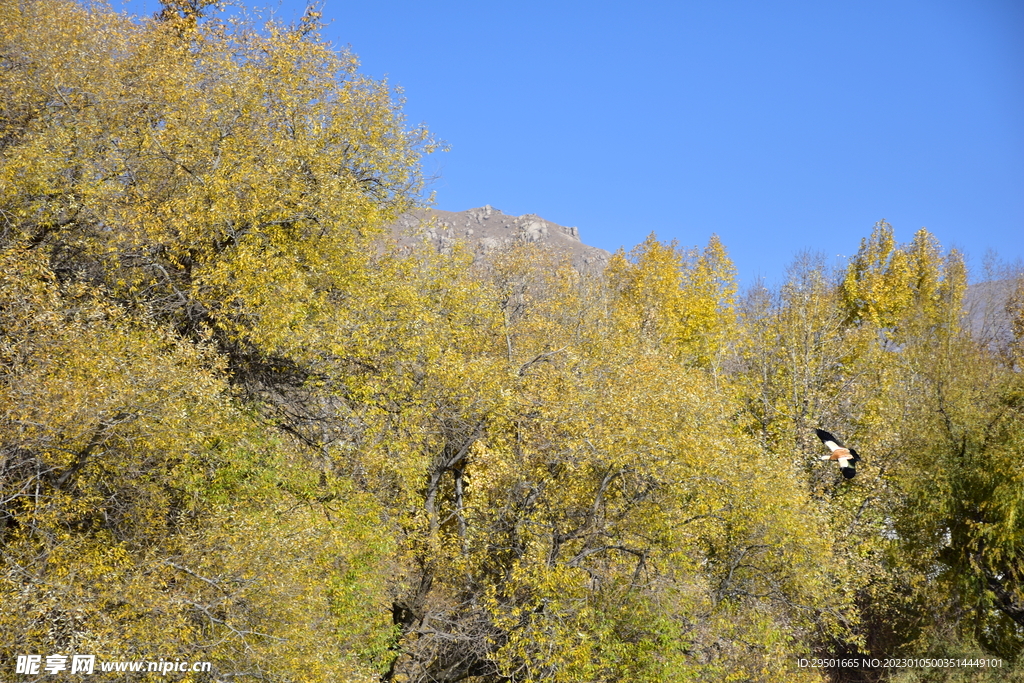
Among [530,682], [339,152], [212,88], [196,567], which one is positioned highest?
[212,88]

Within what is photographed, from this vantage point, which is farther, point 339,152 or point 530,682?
point 339,152

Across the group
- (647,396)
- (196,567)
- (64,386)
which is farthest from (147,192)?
(647,396)

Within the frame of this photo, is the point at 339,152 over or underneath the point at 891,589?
over

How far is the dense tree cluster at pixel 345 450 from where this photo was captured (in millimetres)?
15008

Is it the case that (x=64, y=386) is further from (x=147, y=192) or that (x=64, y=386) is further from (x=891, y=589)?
(x=891, y=589)

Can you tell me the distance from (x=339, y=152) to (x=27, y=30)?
961cm

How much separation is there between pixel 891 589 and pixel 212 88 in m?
29.4

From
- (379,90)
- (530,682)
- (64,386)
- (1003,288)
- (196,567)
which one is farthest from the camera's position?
(1003,288)

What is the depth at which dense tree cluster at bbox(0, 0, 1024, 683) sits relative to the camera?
15.0 metres

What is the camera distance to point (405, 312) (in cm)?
2542

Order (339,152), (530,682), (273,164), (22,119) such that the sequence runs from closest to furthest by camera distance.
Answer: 1. (530,682)
2. (22,119)
3. (273,164)
4. (339,152)

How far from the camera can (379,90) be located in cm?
2941

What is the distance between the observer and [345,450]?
22.1 metres

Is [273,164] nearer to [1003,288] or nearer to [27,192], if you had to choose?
[27,192]
